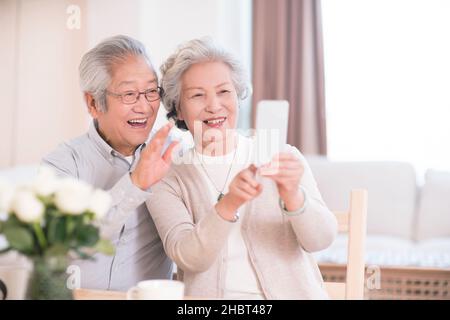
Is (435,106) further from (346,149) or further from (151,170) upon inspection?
(151,170)

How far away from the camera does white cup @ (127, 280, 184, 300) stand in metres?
1.01

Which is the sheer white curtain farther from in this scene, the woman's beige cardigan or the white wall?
the woman's beige cardigan

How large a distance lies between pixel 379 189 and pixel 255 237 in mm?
2392

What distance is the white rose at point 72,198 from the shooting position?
838mm

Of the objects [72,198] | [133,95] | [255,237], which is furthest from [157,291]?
[133,95]

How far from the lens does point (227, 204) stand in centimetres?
132

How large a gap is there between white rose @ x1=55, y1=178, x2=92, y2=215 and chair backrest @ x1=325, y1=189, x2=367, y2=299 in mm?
715

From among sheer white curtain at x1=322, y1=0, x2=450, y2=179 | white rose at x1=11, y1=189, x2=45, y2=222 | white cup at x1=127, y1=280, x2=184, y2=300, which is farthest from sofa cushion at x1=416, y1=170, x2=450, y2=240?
white rose at x1=11, y1=189, x2=45, y2=222

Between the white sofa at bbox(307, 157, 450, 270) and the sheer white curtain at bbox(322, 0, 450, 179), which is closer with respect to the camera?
the white sofa at bbox(307, 157, 450, 270)

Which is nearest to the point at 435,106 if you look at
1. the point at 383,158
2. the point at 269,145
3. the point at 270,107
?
the point at 383,158

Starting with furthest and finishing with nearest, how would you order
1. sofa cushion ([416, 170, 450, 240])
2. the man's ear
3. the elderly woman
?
sofa cushion ([416, 170, 450, 240]) → the man's ear → the elderly woman

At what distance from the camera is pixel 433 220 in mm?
3596

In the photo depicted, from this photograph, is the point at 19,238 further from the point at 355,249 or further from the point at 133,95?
the point at 133,95
